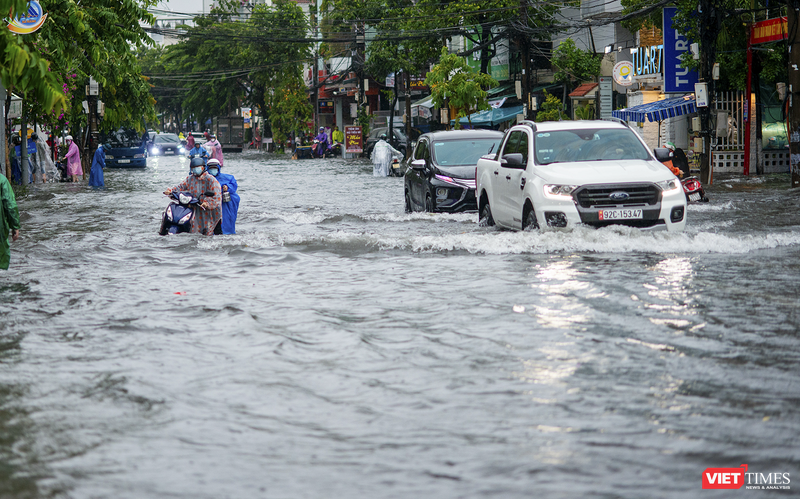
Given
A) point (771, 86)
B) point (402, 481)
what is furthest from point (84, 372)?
point (771, 86)

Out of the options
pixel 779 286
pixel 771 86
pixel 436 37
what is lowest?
pixel 779 286

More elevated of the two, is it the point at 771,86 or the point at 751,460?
the point at 771,86

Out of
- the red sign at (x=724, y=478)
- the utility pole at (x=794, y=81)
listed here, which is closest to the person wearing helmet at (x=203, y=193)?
the red sign at (x=724, y=478)

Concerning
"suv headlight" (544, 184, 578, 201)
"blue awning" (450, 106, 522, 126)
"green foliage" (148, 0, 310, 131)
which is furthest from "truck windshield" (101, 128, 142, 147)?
"suv headlight" (544, 184, 578, 201)

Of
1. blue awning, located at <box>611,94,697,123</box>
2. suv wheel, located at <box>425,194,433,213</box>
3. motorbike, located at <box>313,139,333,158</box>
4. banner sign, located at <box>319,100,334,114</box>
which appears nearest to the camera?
suv wheel, located at <box>425,194,433,213</box>

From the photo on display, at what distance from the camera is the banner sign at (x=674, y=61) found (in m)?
30.6

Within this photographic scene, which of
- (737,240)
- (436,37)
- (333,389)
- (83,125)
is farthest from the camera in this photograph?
(436,37)

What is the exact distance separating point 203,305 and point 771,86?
26265 mm

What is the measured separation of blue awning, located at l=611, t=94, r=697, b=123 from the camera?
106 ft

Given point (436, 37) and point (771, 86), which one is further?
point (436, 37)

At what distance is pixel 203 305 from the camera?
9.45 meters

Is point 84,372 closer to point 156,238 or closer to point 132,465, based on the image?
point 132,465

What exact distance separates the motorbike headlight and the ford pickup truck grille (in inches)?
3.7

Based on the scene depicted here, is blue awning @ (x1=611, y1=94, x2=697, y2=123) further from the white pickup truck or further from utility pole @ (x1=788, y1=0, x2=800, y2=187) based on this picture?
the white pickup truck
